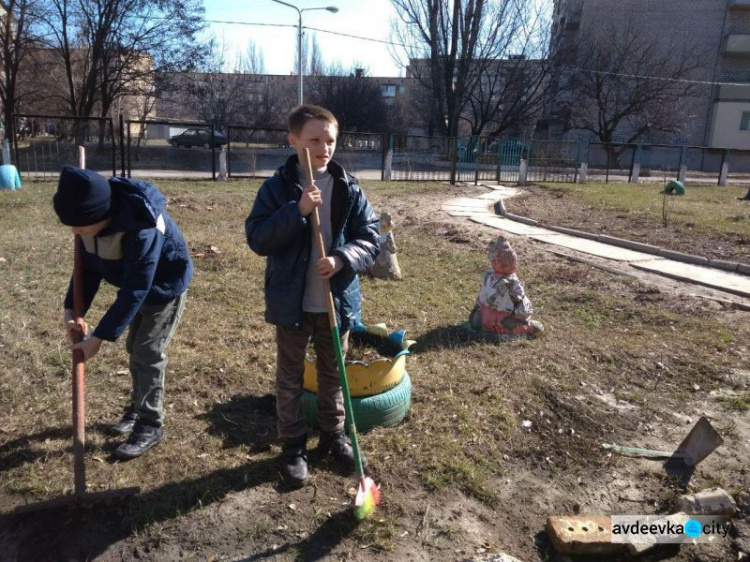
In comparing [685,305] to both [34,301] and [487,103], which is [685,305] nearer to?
[34,301]

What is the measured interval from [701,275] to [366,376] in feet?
18.9

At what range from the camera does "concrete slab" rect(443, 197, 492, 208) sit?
13992 mm

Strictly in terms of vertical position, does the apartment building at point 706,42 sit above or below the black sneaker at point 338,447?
above

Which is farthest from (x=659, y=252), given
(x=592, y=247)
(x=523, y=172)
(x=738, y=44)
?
(x=738, y=44)

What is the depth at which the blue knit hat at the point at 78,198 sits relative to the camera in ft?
7.73

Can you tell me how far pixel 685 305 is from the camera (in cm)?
582

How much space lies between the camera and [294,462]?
2717 mm

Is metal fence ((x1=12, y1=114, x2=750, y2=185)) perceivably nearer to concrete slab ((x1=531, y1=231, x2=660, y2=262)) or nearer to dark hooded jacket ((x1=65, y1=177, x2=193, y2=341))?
concrete slab ((x1=531, y1=231, x2=660, y2=262))

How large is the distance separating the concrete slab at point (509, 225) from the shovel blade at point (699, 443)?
6984 millimetres

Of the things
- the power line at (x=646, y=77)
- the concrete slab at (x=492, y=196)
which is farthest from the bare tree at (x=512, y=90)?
the concrete slab at (x=492, y=196)

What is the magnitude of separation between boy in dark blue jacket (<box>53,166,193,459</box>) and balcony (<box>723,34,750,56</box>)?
43327 mm

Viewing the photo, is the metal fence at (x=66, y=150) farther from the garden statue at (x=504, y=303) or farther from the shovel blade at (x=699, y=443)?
the shovel blade at (x=699, y=443)

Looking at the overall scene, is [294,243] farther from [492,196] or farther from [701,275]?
[492,196]

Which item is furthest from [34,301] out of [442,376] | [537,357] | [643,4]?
[643,4]
